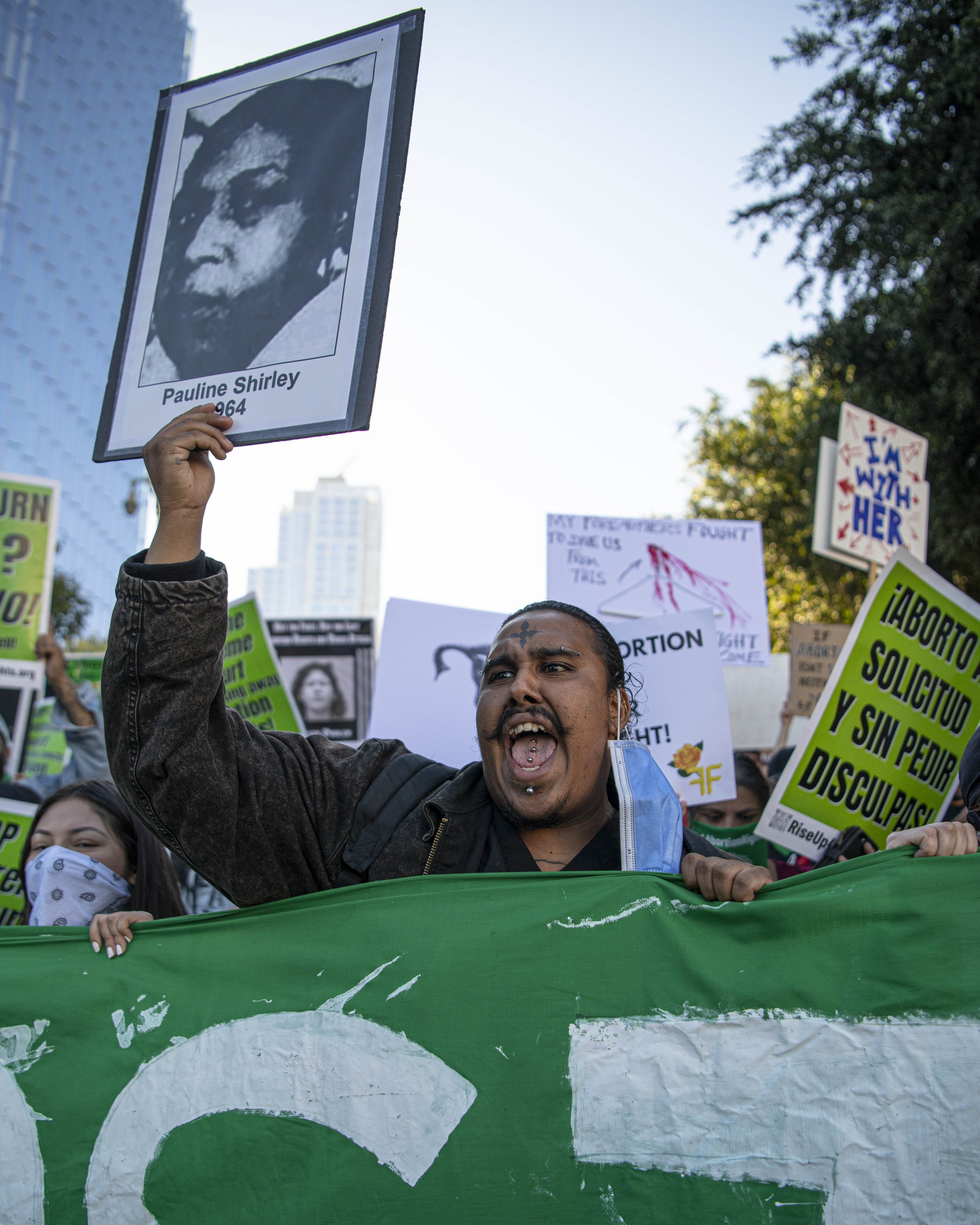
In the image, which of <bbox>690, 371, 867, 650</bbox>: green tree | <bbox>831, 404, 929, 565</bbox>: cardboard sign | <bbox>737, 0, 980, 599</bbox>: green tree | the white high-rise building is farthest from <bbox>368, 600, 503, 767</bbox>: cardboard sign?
the white high-rise building

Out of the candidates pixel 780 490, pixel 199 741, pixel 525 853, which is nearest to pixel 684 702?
pixel 525 853

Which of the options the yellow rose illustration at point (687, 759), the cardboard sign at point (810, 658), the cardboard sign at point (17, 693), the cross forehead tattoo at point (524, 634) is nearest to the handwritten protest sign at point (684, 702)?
the yellow rose illustration at point (687, 759)

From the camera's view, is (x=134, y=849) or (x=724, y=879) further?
(x=134, y=849)

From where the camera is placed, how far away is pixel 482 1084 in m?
1.80

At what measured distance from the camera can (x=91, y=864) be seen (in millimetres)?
2830

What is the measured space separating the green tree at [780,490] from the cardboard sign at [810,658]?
33.6 feet

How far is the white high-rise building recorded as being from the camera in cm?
12650

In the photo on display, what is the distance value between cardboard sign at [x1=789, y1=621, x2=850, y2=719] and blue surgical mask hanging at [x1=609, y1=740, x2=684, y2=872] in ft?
14.0

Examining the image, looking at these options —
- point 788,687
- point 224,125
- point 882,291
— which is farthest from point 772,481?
point 224,125

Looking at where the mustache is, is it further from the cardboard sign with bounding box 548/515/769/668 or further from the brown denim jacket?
the cardboard sign with bounding box 548/515/769/668

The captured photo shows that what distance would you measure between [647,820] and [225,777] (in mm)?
815

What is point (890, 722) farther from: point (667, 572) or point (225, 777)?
point (667, 572)

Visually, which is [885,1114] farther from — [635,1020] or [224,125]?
[224,125]

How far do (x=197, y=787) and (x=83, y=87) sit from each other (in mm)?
114816
